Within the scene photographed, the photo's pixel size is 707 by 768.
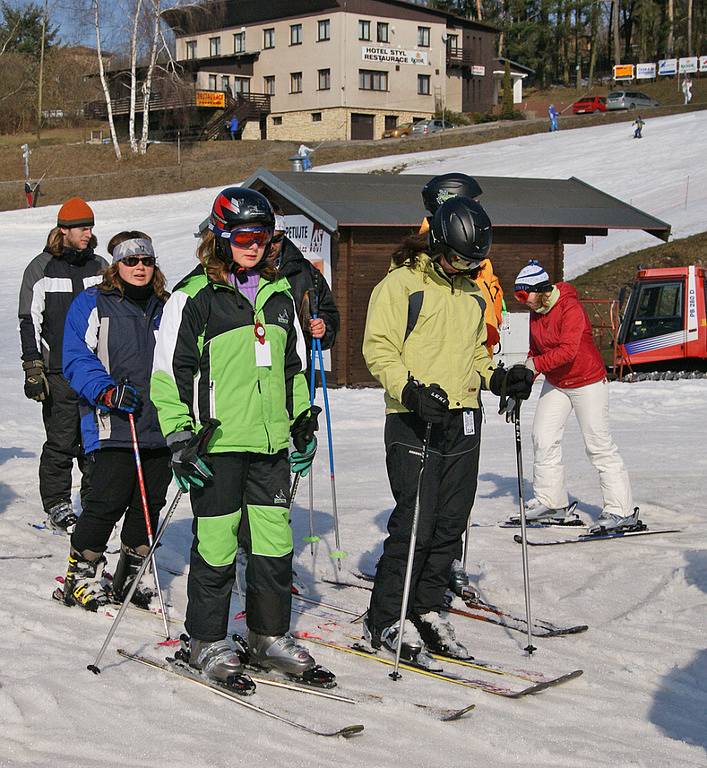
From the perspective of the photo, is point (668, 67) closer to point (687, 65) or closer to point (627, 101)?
point (687, 65)

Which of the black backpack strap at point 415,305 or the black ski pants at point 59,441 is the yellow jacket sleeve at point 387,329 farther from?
the black ski pants at point 59,441

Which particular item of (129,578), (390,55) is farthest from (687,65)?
(129,578)

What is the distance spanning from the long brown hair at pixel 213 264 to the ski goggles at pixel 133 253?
3.49 ft

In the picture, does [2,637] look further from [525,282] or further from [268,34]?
[268,34]

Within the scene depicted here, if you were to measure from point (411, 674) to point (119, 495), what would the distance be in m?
1.80

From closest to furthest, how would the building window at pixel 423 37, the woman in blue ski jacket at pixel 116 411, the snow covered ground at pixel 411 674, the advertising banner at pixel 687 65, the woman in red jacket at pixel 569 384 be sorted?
the snow covered ground at pixel 411 674 < the woman in blue ski jacket at pixel 116 411 < the woman in red jacket at pixel 569 384 < the advertising banner at pixel 687 65 < the building window at pixel 423 37

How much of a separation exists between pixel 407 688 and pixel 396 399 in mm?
1277

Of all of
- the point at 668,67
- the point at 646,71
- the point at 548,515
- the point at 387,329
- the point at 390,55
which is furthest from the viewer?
the point at 646,71

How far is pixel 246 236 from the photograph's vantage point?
177 inches

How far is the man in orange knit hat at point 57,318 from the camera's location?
Result: 7.24m

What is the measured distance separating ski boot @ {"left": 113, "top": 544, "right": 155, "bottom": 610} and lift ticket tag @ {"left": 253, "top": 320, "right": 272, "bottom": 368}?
5.66 ft

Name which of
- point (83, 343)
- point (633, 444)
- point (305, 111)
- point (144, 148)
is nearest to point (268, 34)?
point (305, 111)

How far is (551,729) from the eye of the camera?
4.18 m

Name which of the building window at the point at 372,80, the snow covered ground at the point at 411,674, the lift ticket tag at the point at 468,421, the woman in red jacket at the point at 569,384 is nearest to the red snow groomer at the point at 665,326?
the snow covered ground at the point at 411,674
